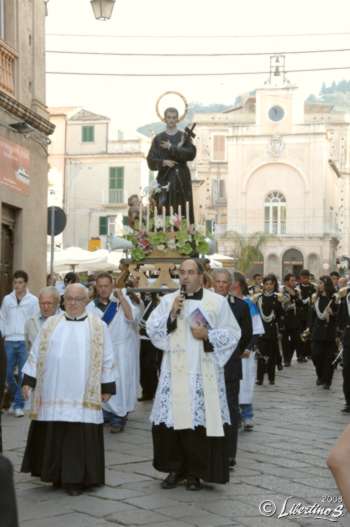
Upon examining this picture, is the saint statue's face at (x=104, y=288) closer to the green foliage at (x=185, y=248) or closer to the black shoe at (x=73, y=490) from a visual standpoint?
the green foliage at (x=185, y=248)

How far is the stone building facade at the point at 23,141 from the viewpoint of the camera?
16.3 metres

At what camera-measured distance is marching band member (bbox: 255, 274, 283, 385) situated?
55.7ft

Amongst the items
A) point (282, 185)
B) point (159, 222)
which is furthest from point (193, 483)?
point (282, 185)

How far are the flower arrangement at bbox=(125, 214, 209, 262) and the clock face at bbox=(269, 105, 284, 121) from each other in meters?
66.8

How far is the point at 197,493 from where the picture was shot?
762 centimetres

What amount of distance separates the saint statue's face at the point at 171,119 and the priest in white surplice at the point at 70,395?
5326 millimetres

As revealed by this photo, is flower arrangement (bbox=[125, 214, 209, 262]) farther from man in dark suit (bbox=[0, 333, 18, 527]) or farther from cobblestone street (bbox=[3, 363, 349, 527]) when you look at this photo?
man in dark suit (bbox=[0, 333, 18, 527])

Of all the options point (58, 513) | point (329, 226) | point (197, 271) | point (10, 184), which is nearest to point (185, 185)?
point (10, 184)

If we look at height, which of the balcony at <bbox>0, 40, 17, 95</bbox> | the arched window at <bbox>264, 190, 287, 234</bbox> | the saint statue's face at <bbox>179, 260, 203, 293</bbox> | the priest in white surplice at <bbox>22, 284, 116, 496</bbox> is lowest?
the priest in white surplice at <bbox>22, 284, 116, 496</bbox>

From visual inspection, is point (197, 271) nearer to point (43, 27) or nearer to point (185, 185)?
point (185, 185)

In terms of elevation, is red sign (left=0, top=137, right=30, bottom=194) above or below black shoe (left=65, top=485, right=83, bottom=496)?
above

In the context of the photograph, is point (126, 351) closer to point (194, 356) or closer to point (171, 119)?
point (171, 119)

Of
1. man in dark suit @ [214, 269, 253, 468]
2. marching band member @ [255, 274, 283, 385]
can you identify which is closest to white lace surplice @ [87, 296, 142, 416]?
man in dark suit @ [214, 269, 253, 468]

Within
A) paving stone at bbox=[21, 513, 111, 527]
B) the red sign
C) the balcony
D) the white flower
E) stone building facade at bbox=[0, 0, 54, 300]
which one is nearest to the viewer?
paving stone at bbox=[21, 513, 111, 527]
